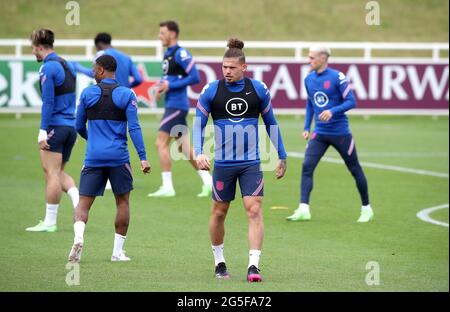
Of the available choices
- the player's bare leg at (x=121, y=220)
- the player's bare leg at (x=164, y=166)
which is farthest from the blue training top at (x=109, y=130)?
the player's bare leg at (x=164, y=166)

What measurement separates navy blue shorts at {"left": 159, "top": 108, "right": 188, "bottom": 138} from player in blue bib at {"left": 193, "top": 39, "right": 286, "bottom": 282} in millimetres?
6750

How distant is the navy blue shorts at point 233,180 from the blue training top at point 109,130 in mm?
953

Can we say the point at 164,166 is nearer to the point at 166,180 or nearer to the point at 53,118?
the point at 166,180

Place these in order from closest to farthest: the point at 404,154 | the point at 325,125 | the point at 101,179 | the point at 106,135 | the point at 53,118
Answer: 1. the point at 106,135
2. the point at 101,179
3. the point at 53,118
4. the point at 325,125
5. the point at 404,154

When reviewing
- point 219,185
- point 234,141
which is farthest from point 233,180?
point 234,141

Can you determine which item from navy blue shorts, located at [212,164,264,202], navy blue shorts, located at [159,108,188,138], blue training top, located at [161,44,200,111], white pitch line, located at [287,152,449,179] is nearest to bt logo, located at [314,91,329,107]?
blue training top, located at [161,44,200,111]

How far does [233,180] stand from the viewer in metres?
10.8

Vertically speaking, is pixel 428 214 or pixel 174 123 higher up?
pixel 174 123

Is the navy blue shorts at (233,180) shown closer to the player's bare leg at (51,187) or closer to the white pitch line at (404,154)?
the player's bare leg at (51,187)

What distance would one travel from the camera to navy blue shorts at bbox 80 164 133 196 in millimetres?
11430

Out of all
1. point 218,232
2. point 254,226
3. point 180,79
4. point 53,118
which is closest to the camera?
point 254,226

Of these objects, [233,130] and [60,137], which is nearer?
[233,130]

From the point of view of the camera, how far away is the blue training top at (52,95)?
1322 centimetres

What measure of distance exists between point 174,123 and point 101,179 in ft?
20.5
